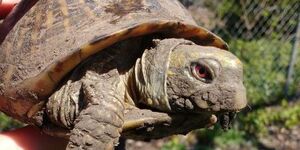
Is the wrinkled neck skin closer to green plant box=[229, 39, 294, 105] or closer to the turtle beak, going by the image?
the turtle beak

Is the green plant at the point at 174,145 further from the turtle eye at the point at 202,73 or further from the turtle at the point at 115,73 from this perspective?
the turtle eye at the point at 202,73

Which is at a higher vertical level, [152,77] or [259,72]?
[152,77]

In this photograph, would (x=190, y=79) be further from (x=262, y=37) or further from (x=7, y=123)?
(x=262, y=37)

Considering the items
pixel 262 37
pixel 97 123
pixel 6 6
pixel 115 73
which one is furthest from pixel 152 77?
pixel 262 37

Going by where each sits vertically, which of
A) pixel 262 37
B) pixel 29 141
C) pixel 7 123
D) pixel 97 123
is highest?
pixel 97 123

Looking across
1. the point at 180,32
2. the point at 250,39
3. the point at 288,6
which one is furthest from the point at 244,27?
the point at 180,32

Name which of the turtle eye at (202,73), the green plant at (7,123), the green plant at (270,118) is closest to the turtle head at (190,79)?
the turtle eye at (202,73)

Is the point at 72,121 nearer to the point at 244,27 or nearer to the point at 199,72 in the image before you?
the point at 199,72

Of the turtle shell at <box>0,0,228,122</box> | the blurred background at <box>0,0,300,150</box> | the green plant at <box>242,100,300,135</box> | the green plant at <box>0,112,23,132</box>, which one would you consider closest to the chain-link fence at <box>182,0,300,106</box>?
the blurred background at <box>0,0,300,150</box>
